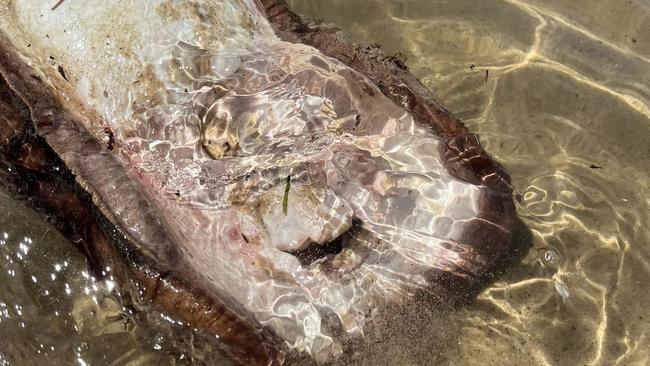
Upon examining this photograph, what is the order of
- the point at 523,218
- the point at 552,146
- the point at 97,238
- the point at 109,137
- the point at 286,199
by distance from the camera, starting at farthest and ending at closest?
A: 1. the point at 552,146
2. the point at 523,218
3. the point at 109,137
4. the point at 286,199
5. the point at 97,238

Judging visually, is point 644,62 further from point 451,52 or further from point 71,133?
point 71,133

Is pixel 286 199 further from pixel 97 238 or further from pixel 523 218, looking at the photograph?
pixel 523 218

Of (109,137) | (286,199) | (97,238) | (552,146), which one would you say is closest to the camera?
(97,238)

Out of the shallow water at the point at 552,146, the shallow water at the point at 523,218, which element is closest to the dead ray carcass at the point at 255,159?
the shallow water at the point at 523,218

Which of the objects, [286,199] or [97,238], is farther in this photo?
[286,199]

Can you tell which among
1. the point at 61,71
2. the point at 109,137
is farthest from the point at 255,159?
the point at 61,71

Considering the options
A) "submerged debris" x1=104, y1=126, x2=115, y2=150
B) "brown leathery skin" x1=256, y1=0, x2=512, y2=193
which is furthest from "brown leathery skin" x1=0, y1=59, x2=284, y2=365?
"brown leathery skin" x1=256, y1=0, x2=512, y2=193

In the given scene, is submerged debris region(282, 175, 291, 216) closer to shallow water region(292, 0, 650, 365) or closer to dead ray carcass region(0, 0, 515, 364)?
dead ray carcass region(0, 0, 515, 364)

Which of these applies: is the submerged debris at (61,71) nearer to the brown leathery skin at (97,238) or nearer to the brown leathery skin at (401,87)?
the brown leathery skin at (97,238)
